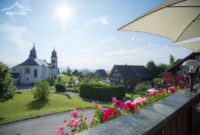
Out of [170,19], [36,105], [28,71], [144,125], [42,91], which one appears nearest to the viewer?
[144,125]

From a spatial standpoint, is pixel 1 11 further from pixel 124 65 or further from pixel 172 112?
pixel 124 65

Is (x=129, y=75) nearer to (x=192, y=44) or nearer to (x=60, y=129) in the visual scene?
(x=192, y=44)

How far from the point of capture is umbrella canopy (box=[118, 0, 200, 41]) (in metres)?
2.78

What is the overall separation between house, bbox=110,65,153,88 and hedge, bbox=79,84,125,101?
12.9 metres

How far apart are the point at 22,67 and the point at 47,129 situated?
50.6 meters

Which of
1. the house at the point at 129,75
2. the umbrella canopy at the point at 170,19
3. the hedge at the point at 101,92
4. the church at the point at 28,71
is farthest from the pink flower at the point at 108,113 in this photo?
the church at the point at 28,71

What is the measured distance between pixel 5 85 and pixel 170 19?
1976 centimetres

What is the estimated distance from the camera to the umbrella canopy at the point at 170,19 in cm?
278

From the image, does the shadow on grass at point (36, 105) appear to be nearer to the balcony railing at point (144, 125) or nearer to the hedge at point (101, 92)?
the hedge at point (101, 92)

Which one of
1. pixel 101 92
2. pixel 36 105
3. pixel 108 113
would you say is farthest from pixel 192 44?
pixel 101 92

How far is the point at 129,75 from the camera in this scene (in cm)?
4478

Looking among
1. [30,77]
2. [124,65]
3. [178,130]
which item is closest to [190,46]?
[178,130]

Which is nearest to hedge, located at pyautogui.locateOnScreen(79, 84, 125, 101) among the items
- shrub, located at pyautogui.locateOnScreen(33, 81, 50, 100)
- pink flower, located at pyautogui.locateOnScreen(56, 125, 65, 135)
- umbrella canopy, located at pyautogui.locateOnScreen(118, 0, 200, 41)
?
shrub, located at pyautogui.locateOnScreen(33, 81, 50, 100)

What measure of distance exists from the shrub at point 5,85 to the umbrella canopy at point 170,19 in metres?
18.9
